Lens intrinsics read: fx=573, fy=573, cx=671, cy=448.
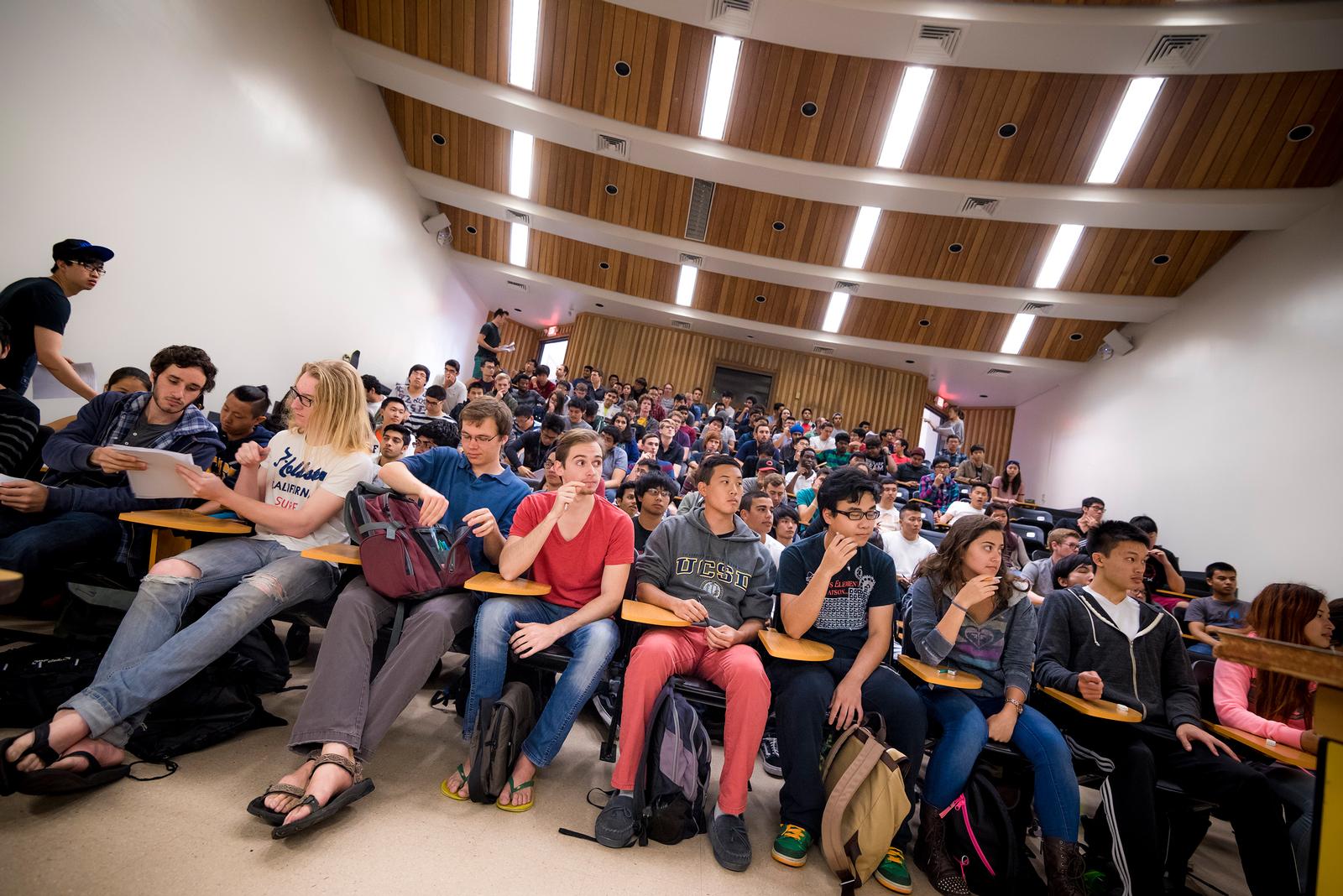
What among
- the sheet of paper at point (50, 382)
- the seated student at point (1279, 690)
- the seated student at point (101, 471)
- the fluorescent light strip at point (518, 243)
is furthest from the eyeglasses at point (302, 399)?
the fluorescent light strip at point (518, 243)

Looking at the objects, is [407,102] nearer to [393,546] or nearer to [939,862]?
[393,546]

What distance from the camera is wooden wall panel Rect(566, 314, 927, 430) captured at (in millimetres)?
13125

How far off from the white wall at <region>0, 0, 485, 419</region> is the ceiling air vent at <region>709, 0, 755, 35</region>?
180 inches

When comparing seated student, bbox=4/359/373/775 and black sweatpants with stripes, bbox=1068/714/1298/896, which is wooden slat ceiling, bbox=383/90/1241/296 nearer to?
seated student, bbox=4/359/373/775

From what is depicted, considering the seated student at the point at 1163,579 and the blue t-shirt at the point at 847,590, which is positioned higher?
the seated student at the point at 1163,579

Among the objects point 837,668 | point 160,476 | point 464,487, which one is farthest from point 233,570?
point 837,668

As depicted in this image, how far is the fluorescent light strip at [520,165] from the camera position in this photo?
8664mm

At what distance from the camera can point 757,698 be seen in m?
2.17

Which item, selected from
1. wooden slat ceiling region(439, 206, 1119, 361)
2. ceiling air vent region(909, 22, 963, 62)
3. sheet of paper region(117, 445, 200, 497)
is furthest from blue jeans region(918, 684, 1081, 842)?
wooden slat ceiling region(439, 206, 1119, 361)

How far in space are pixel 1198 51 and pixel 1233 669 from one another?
6.51 metres

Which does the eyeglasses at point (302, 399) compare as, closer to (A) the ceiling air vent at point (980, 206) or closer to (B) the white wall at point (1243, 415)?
(B) the white wall at point (1243, 415)

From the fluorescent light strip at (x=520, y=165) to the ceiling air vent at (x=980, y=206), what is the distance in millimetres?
6295

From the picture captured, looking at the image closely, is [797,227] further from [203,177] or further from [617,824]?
[617,824]

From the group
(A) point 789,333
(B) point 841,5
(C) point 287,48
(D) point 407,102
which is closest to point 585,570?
(B) point 841,5
